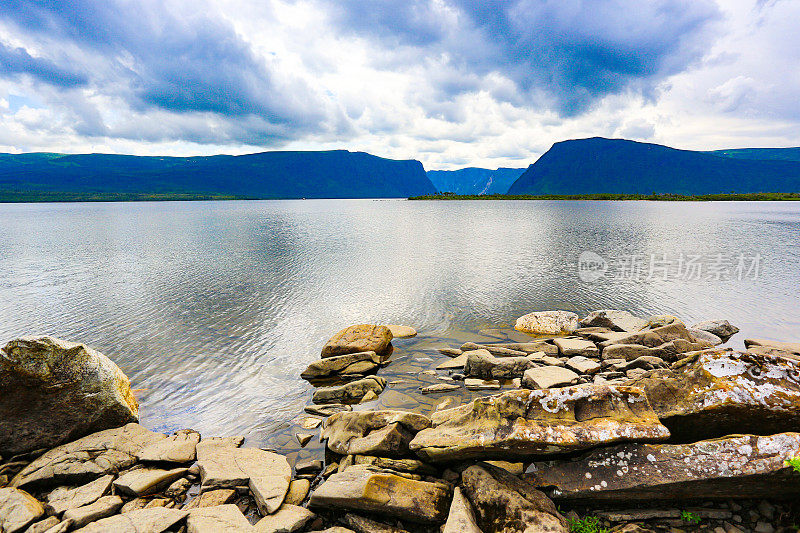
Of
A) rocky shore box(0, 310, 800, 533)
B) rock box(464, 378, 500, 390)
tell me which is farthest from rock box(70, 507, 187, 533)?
rock box(464, 378, 500, 390)

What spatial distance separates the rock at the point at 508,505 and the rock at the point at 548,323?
15615 millimetres

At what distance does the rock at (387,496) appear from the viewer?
7.88 metres

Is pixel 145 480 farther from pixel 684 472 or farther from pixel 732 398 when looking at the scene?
pixel 732 398

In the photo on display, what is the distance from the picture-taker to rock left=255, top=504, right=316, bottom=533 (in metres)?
7.85

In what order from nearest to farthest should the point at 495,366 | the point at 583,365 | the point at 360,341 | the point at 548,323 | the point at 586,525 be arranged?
the point at 586,525 < the point at 583,365 < the point at 495,366 < the point at 360,341 < the point at 548,323

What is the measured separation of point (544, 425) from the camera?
8.32 meters

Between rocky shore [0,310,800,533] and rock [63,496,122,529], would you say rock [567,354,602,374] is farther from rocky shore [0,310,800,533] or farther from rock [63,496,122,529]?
rock [63,496,122,529]

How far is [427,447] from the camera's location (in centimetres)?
903

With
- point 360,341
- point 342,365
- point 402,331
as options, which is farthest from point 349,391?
point 402,331

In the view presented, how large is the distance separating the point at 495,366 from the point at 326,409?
769 centimetres

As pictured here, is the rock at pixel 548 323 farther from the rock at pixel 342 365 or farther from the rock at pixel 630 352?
the rock at pixel 342 365

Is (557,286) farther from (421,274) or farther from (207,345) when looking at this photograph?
(207,345)

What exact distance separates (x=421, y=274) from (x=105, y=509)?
33012mm

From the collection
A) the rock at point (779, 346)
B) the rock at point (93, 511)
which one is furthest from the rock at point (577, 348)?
the rock at point (93, 511)
